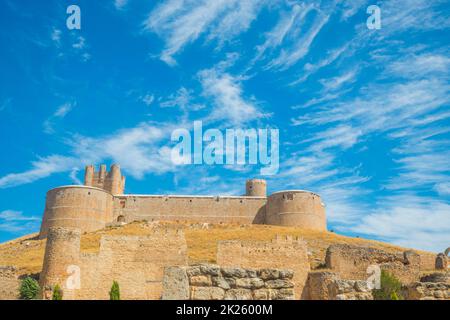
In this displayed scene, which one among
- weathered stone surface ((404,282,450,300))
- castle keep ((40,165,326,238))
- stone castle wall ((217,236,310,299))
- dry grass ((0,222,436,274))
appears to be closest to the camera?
weathered stone surface ((404,282,450,300))

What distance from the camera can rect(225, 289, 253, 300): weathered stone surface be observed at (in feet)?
28.2

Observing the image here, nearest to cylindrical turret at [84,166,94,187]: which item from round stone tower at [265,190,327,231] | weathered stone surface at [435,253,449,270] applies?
round stone tower at [265,190,327,231]

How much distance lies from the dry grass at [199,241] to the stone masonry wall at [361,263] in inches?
332

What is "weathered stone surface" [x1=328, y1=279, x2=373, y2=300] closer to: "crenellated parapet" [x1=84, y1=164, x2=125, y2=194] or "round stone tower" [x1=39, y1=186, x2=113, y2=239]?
"round stone tower" [x1=39, y1=186, x2=113, y2=239]

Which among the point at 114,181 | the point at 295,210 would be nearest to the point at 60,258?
the point at 295,210

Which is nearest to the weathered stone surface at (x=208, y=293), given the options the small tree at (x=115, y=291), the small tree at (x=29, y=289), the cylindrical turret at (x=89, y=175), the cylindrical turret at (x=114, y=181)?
the small tree at (x=115, y=291)

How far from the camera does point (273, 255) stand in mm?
19969

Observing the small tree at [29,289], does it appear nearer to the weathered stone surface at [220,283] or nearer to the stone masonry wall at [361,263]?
the stone masonry wall at [361,263]

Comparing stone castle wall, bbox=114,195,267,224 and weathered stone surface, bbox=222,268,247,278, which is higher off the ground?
stone castle wall, bbox=114,195,267,224

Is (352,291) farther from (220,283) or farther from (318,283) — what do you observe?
(318,283)

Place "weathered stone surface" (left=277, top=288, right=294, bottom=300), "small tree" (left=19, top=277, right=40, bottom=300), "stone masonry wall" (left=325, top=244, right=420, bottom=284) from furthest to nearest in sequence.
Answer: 1. "small tree" (left=19, top=277, right=40, bottom=300)
2. "stone masonry wall" (left=325, top=244, right=420, bottom=284)
3. "weathered stone surface" (left=277, top=288, right=294, bottom=300)

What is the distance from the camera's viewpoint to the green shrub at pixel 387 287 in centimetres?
2091

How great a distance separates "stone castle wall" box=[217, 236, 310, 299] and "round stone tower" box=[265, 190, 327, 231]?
43264 millimetres

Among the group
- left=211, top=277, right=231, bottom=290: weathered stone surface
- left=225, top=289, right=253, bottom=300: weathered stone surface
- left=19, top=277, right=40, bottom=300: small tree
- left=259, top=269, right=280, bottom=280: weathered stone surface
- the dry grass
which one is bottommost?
left=225, top=289, right=253, bottom=300: weathered stone surface
